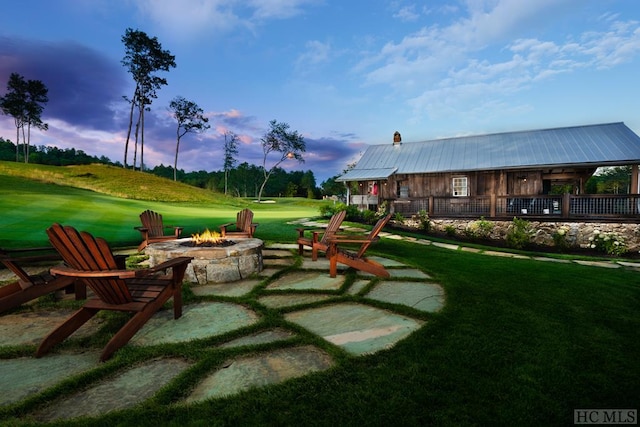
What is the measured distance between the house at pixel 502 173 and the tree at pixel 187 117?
31.3 m

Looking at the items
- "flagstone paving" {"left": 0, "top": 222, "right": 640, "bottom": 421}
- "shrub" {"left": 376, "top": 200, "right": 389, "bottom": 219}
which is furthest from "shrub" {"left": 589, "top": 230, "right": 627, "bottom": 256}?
"flagstone paving" {"left": 0, "top": 222, "right": 640, "bottom": 421}

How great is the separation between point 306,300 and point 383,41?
14.0m

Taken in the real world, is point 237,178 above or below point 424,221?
above

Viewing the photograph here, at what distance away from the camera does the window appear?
612 inches

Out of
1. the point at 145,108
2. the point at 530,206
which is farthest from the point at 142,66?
the point at 530,206

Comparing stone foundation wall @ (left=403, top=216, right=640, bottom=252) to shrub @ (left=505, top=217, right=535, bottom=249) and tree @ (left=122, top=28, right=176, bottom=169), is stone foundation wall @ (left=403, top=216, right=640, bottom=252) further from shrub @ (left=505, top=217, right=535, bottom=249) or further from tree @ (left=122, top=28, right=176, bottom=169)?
tree @ (left=122, top=28, right=176, bottom=169)

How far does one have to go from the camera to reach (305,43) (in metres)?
15.3

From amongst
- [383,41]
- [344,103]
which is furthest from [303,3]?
[344,103]

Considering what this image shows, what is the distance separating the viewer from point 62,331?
2.37 m

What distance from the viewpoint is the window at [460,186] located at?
51.0 feet

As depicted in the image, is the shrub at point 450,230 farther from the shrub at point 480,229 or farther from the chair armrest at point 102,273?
the chair armrest at point 102,273

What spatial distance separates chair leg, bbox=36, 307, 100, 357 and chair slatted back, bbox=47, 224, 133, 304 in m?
0.31

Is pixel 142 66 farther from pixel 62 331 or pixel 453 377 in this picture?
pixel 453 377

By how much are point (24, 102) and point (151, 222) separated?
50.6 metres
